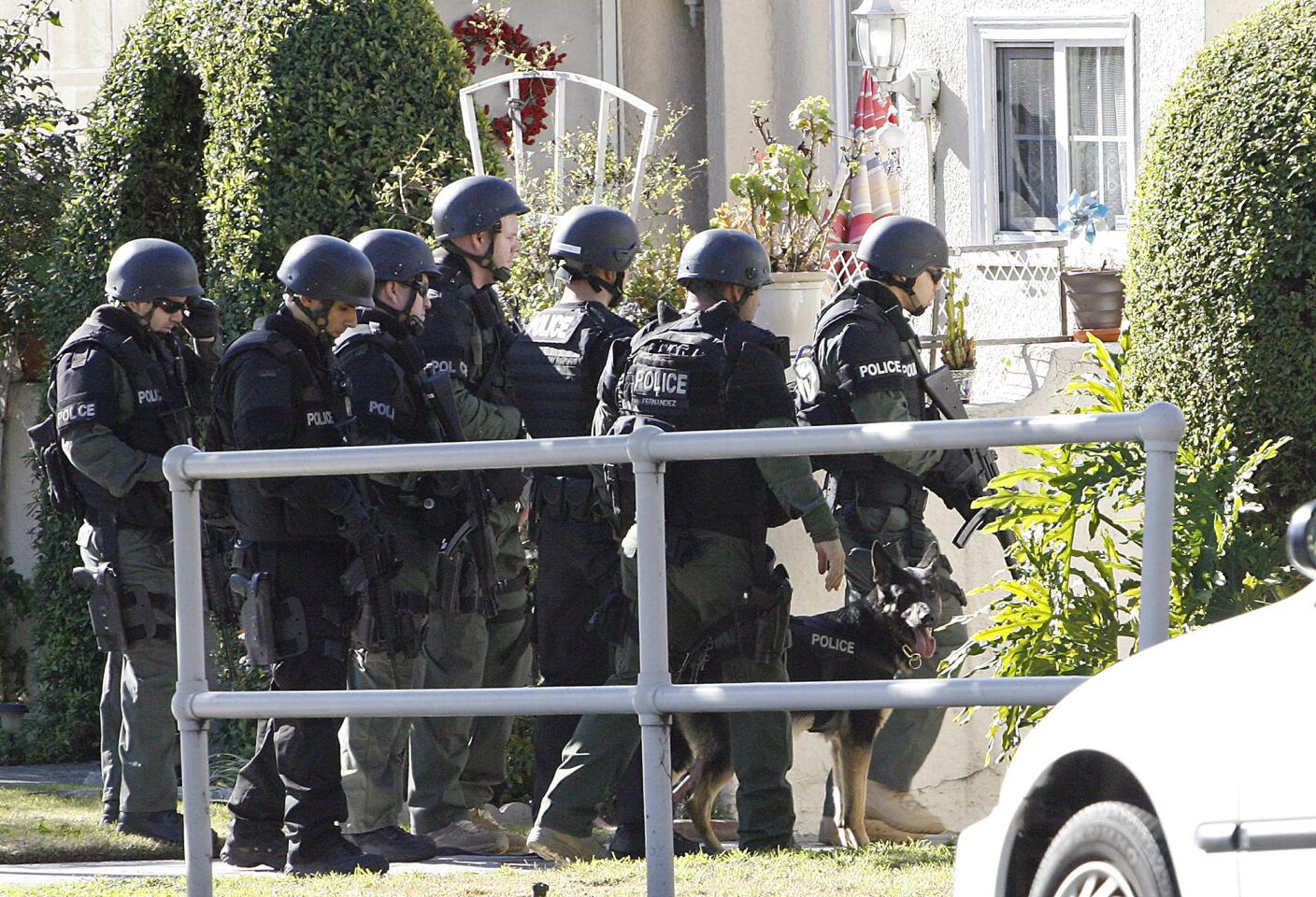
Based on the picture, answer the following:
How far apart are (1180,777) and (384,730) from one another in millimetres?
3797

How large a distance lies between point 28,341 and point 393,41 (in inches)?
140

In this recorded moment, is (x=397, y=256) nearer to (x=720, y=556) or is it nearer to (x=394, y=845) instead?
(x=720, y=556)

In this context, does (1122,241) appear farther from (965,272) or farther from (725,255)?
(725,255)

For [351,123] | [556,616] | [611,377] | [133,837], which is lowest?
[133,837]

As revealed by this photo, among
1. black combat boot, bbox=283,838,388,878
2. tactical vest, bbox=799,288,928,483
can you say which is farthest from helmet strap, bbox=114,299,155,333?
tactical vest, bbox=799,288,928,483

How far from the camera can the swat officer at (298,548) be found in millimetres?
A: 6172

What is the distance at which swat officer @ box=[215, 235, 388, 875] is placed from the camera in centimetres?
617

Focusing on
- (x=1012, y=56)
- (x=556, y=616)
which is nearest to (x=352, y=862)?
(x=556, y=616)

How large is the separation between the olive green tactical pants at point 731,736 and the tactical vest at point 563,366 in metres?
0.63

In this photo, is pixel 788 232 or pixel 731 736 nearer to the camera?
pixel 731 736

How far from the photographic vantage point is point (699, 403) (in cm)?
636

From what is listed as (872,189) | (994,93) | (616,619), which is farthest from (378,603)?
(872,189)

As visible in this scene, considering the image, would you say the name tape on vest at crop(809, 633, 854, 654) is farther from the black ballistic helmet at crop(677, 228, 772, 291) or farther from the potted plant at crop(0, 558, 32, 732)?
the potted plant at crop(0, 558, 32, 732)

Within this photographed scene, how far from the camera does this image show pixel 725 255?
21.6 feet
